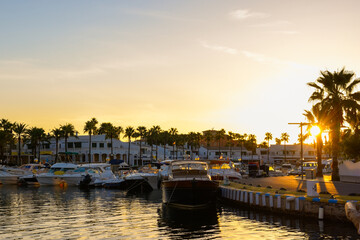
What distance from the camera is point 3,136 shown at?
107m

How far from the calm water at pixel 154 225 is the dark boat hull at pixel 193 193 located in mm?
680

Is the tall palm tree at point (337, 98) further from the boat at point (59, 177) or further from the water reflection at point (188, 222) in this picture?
the boat at point (59, 177)

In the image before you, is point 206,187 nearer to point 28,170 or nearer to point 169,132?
point 28,170

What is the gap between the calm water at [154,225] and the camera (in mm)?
22016

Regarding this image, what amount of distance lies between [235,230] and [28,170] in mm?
55914

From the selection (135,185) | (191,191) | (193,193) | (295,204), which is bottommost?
(135,185)

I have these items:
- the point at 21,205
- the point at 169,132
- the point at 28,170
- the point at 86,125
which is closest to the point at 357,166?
the point at 21,205

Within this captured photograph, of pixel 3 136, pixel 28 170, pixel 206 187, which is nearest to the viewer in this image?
pixel 206 187

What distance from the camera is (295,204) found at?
26156mm

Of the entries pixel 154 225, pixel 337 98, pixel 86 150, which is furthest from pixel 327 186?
pixel 86 150

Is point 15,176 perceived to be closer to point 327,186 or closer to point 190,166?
point 190,166

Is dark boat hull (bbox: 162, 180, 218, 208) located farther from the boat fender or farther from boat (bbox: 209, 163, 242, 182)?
the boat fender

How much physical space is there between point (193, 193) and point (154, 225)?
5.75 meters

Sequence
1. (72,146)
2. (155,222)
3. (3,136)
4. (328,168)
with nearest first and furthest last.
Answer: (155,222) → (328,168) → (3,136) → (72,146)
